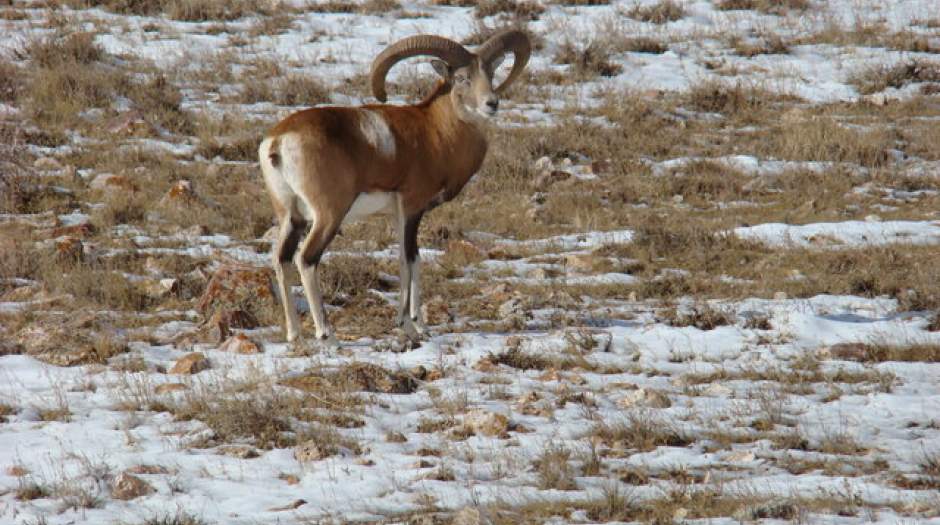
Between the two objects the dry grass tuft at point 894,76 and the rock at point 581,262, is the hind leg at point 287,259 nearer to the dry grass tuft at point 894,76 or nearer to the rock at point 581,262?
the rock at point 581,262

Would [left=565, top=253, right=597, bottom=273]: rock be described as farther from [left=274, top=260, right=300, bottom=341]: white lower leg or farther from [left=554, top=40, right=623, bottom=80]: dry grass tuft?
[left=554, top=40, right=623, bottom=80]: dry grass tuft

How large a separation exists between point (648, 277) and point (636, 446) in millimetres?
4425

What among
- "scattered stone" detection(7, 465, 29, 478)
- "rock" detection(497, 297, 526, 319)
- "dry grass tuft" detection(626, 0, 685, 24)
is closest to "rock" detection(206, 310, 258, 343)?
"rock" detection(497, 297, 526, 319)

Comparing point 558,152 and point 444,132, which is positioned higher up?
point 444,132

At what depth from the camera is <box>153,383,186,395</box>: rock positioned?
7342 mm

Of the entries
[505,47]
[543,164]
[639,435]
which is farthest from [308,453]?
[543,164]

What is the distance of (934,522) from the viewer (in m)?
5.21

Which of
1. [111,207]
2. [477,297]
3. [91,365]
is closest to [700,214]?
[477,297]

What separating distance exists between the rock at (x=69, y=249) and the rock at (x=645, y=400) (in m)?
5.50

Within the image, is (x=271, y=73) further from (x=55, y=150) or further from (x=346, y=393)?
(x=346, y=393)

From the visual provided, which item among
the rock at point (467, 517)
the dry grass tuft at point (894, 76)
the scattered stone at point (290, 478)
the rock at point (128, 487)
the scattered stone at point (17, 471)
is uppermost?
the dry grass tuft at point (894, 76)

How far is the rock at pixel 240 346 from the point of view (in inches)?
328

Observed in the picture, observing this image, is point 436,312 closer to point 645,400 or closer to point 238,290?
point 238,290

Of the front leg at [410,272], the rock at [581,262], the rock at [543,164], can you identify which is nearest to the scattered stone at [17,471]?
the front leg at [410,272]
